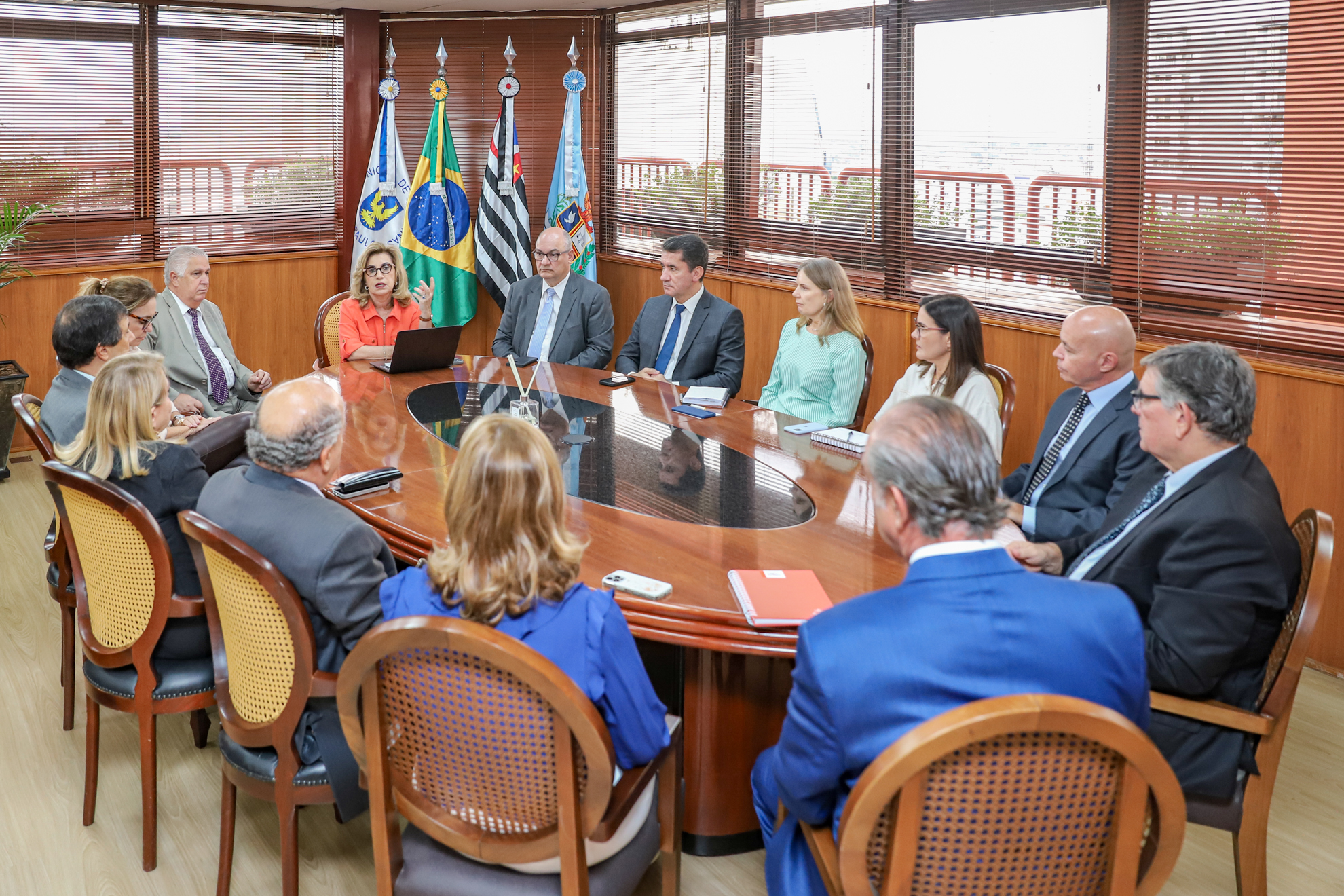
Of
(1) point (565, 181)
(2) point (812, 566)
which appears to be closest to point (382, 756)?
(2) point (812, 566)

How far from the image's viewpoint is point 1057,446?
3143 mm

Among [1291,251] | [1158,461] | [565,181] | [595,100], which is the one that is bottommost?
[1158,461]

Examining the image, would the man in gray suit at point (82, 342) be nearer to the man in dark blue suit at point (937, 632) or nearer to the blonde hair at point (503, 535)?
the blonde hair at point (503, 535)

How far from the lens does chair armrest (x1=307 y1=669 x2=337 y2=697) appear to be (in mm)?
2104

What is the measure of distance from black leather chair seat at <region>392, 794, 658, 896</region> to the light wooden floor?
631mm

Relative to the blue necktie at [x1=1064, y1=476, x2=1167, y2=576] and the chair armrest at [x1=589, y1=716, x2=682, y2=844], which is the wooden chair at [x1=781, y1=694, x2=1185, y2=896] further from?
the blue necktie at [x1=1064, y1=476, x2=1167, y2=576]

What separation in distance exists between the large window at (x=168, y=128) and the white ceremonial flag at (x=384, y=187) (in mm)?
390

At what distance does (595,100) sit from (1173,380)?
17.2ft

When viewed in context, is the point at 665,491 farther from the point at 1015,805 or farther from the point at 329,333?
the point at 329,333

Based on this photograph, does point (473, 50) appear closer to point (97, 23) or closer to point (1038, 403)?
point (97, 23)

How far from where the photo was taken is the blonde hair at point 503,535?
1765 millimetres

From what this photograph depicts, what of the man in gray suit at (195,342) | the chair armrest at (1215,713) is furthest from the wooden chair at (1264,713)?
the man in gray suit at (195,342)

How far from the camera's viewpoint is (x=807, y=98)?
18.1 ft

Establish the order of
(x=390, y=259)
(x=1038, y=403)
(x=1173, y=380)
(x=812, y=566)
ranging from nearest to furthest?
(x=1173, y=380) < (x=812, y=566) < (x=1038, y=403) < (x=390, y=259)
